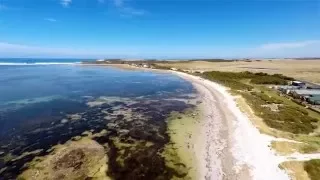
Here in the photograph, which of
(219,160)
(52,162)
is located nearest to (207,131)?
(219,160)

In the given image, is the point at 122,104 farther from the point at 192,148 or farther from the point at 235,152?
the point at 235,152

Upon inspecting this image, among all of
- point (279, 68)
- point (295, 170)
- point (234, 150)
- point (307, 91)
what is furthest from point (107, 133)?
point (279, 68)

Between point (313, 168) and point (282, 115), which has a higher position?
point (282, 115)

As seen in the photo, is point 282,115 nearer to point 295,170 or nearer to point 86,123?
point 295,170

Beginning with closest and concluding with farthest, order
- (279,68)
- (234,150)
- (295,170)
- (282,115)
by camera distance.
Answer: (295,170) → (234,150) → (282,115) → (279,68)

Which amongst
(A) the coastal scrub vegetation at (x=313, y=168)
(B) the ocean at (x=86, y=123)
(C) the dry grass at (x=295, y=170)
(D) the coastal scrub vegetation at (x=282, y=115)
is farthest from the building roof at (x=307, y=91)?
(C) the dry grass at (x=295, y=170)

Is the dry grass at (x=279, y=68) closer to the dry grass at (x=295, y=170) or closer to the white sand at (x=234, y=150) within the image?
the white sand at (x=234, y=150)

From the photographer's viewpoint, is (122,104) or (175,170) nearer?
(175,170)
